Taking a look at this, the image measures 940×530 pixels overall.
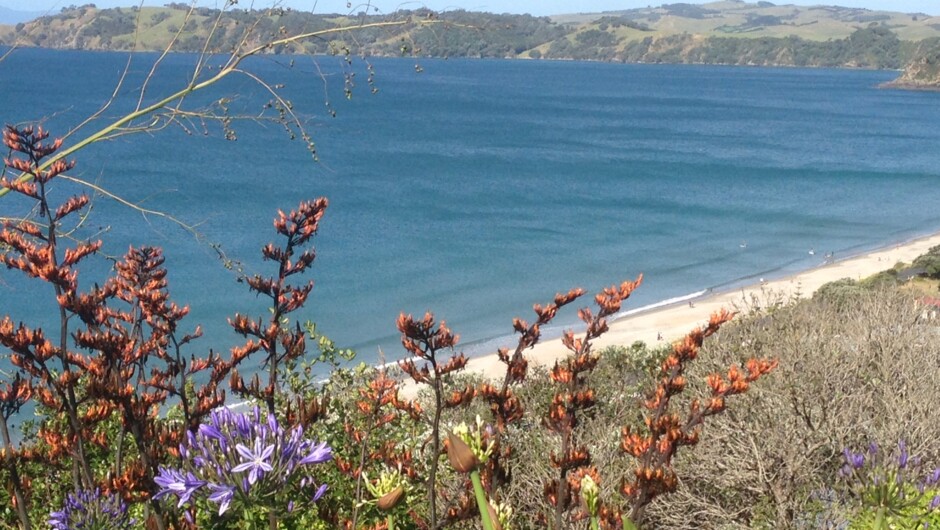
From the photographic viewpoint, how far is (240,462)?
205 cm

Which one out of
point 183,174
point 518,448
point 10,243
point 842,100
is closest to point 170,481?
point 10,243

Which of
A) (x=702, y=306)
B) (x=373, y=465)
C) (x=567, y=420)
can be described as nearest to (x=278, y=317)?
(x=373, y=465)

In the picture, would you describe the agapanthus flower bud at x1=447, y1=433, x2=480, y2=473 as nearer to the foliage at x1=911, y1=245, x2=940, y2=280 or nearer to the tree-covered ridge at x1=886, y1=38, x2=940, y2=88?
the foliage at x1=911, y1=245, x2=940, y2=280

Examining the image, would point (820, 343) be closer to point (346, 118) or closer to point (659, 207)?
point (659, 207)

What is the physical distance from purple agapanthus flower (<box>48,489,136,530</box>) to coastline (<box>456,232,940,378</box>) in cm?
1835

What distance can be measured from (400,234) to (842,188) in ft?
99.1

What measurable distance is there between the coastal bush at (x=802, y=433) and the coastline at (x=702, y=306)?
38.9 feet

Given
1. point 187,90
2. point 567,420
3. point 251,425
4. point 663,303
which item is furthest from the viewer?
point 663,303

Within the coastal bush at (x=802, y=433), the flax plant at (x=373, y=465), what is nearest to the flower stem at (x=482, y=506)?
the flax plant at (x=373, y=465)

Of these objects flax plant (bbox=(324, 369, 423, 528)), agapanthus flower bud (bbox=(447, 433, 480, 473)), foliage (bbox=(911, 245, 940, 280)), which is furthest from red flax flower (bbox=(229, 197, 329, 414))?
foliage (bbox=(911, 245, 940, 280))

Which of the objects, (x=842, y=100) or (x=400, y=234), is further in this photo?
(x=842, y=100)

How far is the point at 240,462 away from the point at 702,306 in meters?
29.2

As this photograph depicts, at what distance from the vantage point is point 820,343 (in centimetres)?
937

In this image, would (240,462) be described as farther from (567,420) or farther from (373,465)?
(373,465)
